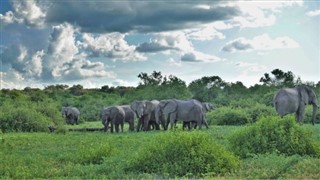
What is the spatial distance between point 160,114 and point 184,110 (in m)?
2.76

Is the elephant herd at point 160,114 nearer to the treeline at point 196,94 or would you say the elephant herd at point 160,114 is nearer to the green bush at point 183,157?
the treeline at point 196,94

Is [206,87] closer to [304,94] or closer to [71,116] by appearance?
[71,116]

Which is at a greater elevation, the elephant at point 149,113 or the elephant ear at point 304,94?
the elephant ear at point 304,94

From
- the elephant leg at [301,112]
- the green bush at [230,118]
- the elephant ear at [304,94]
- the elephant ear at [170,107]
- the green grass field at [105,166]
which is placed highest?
the elephant ear at [304,94]

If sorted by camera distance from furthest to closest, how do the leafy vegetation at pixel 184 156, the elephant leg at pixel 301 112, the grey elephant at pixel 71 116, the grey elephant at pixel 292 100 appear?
the grey elephant at pixel 71 116 < the elephant leg at pixel 301 112 < the grey elephant at pixel 292 100 < the leafy vegetation at pixel 184 156

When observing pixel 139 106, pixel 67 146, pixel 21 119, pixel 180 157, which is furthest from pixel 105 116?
pixel 180 157

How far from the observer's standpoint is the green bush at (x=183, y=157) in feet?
40.8

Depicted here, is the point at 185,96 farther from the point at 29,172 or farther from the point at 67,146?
the point at 29,172

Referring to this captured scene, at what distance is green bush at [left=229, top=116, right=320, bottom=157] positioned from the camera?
48.2ft

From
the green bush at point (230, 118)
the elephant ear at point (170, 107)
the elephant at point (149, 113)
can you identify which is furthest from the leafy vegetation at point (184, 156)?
the green bush at point (230, 118)

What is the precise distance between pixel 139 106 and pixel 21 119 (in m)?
6.86

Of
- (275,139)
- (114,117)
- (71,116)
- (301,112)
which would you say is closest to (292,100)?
(301,112)

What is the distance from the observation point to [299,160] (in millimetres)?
12938

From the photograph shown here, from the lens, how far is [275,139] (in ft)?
49.1
